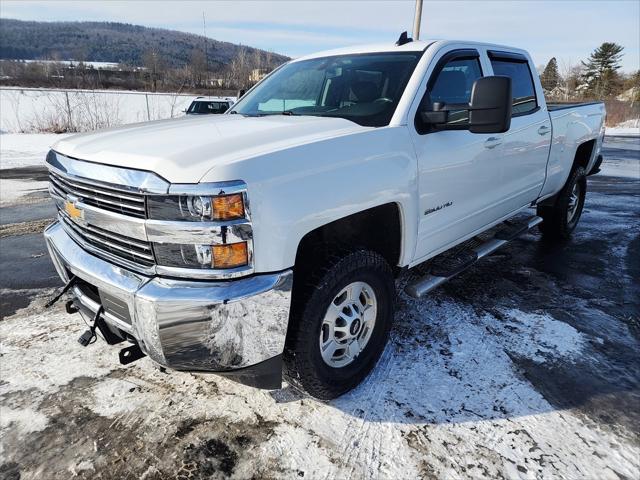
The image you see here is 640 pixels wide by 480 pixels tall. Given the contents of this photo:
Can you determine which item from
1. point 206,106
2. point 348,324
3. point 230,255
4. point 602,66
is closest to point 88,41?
point 602,66

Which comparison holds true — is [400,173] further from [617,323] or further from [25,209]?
[25,209]

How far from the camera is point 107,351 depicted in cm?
303

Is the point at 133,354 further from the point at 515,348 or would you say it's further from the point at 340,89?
the point at 515,348

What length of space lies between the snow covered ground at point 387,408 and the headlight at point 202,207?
1.17m

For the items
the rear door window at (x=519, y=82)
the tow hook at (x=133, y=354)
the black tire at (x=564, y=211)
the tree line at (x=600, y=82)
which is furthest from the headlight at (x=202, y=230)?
the tree line at (x=600, y=82)

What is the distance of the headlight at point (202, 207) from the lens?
6.05 ft

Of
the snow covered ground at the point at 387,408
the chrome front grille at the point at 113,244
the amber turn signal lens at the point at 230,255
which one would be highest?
the amber turn signal lens at the point at 230,255

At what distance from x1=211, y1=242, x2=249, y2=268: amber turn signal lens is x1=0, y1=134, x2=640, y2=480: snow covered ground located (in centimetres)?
97

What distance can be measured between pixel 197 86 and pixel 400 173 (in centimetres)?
4750

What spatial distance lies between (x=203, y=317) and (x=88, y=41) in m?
162

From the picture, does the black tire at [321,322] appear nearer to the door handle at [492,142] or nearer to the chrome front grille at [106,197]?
the chrome front grille at [106,197]

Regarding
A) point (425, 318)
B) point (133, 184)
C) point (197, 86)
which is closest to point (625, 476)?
point (425, 318)

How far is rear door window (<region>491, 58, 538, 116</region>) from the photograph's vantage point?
3838 mm

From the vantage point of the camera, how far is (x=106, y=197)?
213cm
